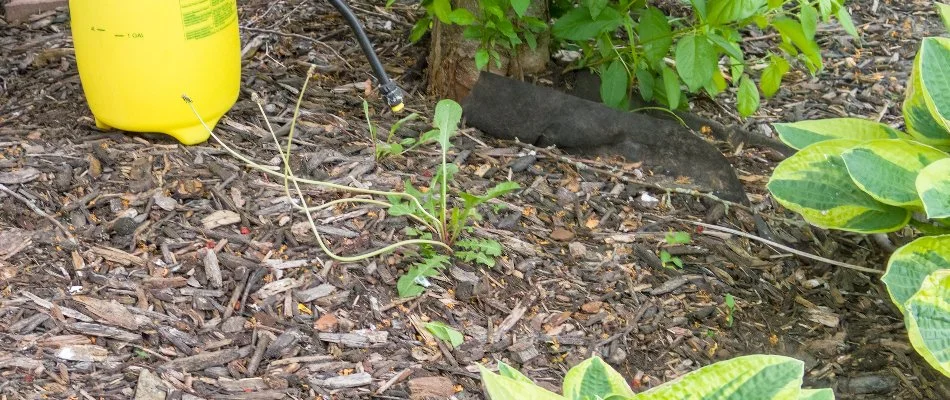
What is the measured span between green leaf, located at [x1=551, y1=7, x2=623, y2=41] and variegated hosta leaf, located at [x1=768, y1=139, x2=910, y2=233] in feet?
2.51

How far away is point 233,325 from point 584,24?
1.44m

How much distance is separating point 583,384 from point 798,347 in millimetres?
1269

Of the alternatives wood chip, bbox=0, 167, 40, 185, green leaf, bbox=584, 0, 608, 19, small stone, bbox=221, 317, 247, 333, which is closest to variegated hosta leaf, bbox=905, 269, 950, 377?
green leaf, bbox=584, 0, 608, 19

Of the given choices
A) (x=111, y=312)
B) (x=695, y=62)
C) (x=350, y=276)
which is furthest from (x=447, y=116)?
(x=111, y=312)

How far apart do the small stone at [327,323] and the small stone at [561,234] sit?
27.4 inches

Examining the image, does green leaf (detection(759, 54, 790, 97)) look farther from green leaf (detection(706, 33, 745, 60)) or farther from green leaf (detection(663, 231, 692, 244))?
green leaf (detection(663, 231, 692, 244))

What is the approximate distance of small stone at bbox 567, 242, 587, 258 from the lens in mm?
2508

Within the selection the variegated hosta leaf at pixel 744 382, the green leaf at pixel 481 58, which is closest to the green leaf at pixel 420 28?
the green leaf at pixel 481 58

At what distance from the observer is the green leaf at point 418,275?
2.24 meters

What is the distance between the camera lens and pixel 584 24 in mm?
2881

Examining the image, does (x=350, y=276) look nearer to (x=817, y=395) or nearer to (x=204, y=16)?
(x=204, y=16)

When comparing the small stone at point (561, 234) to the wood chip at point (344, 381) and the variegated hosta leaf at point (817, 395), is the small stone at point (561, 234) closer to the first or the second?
the wood chip at point (344, 381)

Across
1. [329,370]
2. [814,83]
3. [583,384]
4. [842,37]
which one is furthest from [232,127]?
[842,37]

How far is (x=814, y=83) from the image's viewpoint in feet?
11.8
